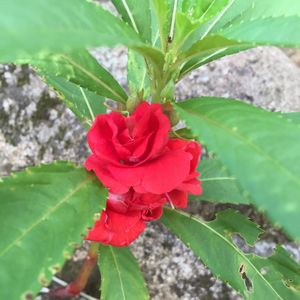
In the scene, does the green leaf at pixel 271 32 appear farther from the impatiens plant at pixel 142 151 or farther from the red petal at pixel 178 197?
the red petal at pixel 178 197

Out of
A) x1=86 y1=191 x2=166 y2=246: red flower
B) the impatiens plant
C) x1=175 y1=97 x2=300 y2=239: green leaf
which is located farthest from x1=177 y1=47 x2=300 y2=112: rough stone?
x1=175 y1=97 x2=300 y2=239: green leaf

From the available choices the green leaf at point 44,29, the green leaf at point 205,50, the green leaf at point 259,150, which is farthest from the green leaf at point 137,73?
the green leaf at point 44,29

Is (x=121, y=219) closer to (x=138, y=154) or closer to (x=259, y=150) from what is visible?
(x=138, y=154)

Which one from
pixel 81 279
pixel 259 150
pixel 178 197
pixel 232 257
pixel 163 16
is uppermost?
pixel 163 16

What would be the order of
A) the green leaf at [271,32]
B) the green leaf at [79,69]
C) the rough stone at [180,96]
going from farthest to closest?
the rough stone at [180,96] → the green leaf at [79,69] → the green leaf at [271,32]

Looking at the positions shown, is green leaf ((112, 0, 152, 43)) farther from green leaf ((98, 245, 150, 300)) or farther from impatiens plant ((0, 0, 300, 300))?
green leaf ((98, 245, 150, 300))

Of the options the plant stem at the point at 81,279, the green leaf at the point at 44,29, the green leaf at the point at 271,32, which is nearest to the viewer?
the green leaf at the point at 44,29

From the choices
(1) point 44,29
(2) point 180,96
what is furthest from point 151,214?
(2) point 180,96

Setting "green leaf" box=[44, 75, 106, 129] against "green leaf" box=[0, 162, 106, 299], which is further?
"green leaf" box=[44, 75, 106, 129]
